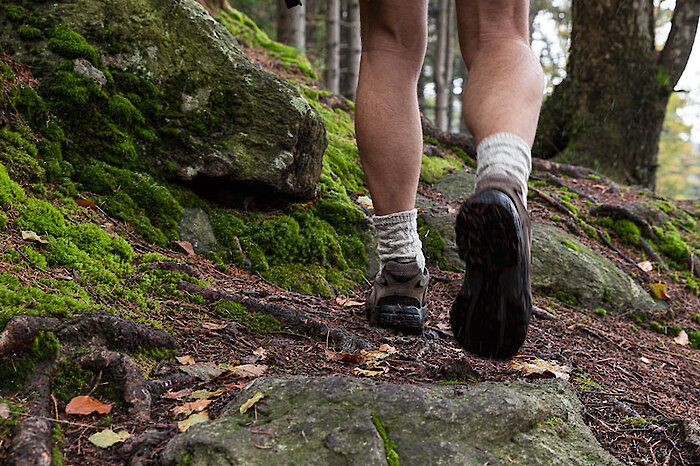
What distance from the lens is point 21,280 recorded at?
1.71m

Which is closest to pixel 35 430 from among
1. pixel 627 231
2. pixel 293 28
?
pixel 627 231

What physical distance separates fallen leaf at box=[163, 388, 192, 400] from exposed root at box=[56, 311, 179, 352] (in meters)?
0.23

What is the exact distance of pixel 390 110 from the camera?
2.32 meters

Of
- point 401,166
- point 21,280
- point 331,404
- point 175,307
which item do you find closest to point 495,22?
point 401,166

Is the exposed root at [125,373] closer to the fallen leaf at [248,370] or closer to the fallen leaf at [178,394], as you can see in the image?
the fallen leaf at [178,394]

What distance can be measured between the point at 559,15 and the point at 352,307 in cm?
2854

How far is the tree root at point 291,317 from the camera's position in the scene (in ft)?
7.39

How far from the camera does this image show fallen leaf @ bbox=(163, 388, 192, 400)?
5.10ft

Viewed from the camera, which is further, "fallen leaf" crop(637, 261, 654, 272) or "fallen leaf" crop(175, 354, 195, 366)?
"fallen leaf" crop(637, 261, 654, 272)

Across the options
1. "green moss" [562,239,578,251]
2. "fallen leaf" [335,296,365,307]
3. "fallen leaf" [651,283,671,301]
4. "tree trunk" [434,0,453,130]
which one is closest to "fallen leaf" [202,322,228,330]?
"fallen leaf" [335,296,365,307]

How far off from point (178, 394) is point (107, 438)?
0.29 m

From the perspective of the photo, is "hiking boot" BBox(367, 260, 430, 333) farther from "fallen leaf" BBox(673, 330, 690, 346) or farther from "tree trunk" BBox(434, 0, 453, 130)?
"tree trunk" BBox(434, 0, 453, 130)

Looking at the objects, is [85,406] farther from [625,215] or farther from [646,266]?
[625,215]

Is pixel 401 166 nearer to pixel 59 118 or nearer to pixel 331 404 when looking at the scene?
pixel 331 404
